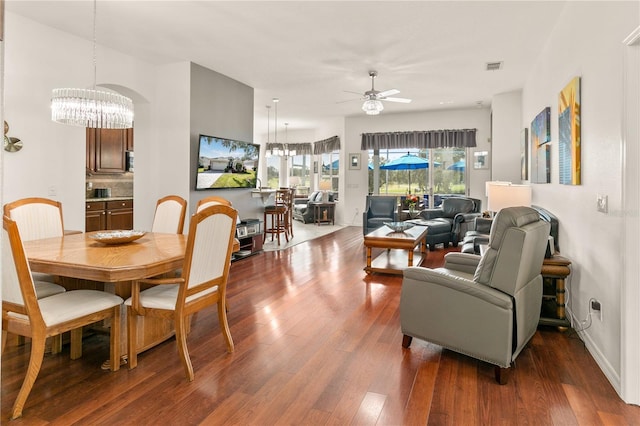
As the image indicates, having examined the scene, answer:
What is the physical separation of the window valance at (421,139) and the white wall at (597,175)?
517cm

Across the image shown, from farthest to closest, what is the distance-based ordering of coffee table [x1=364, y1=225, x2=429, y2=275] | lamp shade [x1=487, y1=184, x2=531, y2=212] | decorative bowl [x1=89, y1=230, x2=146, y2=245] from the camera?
coffee table [x1=364, y1=225, x2=429, y2=275] → lamp shade [x1=487, y1=184, x2=531, y2=212] → decorative bowl [x1=89, y1=230, x2=146, y2=245]

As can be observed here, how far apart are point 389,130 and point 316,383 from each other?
8181mm

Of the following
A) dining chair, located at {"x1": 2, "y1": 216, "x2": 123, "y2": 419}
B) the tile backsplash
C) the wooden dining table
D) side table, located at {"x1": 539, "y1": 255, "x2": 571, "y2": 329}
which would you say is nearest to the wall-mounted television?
the tile backsplash

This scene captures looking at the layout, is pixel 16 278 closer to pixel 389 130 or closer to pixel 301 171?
pixel 389 130

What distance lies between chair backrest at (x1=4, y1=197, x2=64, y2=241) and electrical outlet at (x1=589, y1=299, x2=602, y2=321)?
4.24 m

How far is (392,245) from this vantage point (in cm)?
506

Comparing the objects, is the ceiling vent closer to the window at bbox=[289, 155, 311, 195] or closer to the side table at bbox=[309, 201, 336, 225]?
the side table at bbox=[309, 201, 336, 225]

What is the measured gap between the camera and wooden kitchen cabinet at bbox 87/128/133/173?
6.27 meters

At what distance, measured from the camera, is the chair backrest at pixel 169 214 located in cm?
386

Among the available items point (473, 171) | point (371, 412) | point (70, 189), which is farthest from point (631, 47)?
point (473, 171)

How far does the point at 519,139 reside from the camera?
290 inches

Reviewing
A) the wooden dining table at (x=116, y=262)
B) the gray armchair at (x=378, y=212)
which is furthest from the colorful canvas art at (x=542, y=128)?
the wooden dining table at (x=116, y=262)

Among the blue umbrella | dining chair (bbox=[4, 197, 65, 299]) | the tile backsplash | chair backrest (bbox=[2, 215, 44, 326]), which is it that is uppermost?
the blue umbrella

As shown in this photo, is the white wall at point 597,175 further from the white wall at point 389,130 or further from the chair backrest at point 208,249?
the white wall at point 389,130
